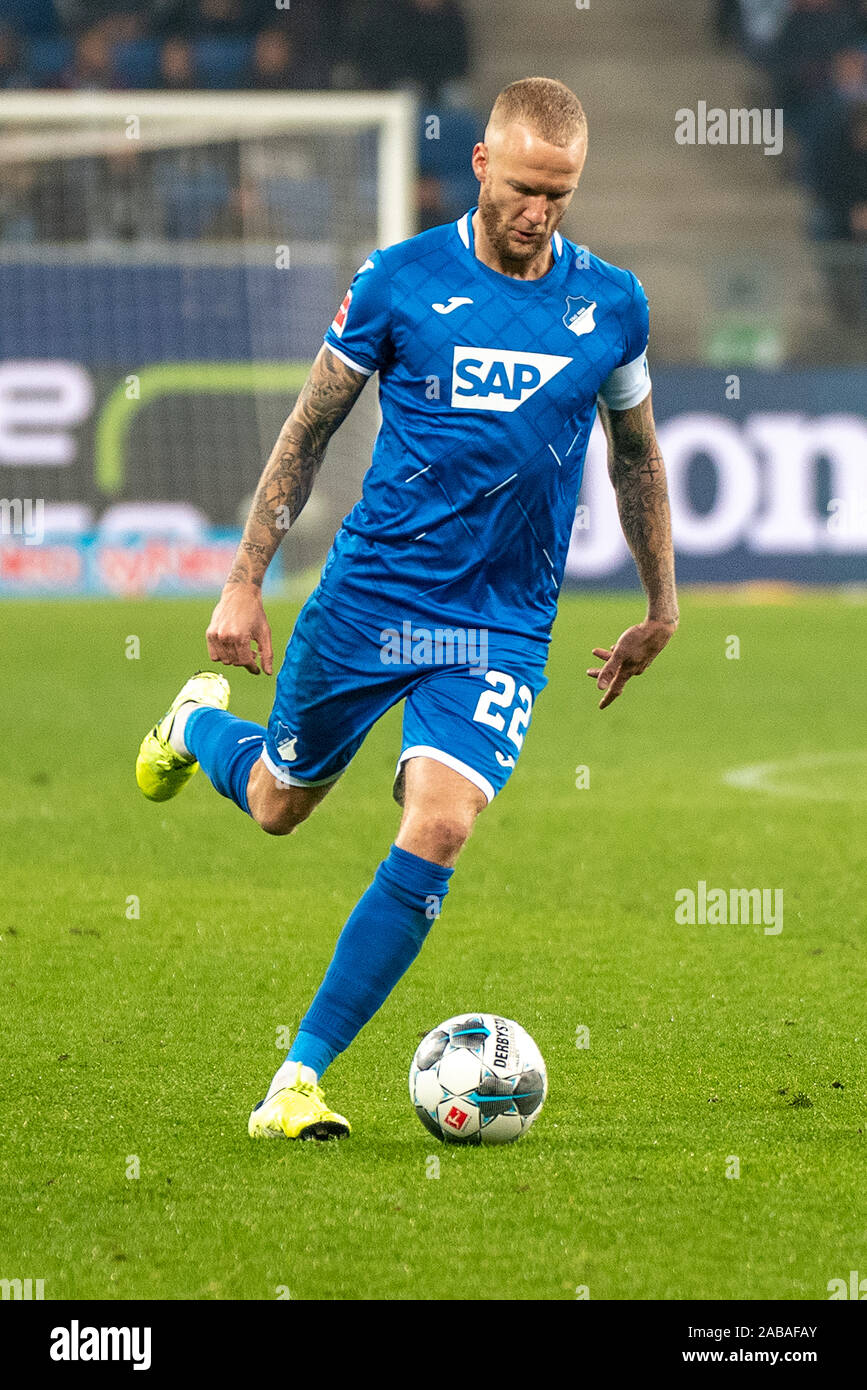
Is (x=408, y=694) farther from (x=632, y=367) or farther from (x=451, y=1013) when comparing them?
(x=451, y=1013)

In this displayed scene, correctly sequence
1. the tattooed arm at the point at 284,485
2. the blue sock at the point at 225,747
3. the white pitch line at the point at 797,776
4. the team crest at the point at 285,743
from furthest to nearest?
1. the white pitch line at the point at 797,776
2. the blue sock at the point at 225,747
3. the team crest at the point at 285,743
4. the tattooed arm at the point at 284,485

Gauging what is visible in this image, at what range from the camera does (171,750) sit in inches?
199

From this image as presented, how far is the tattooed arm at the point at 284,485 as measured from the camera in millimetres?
3879

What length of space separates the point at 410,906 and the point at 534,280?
1.31 metres

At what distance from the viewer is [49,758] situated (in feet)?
29.1

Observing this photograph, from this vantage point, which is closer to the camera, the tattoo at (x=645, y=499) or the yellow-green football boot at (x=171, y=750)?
the tattoo at (x=645, y=499)

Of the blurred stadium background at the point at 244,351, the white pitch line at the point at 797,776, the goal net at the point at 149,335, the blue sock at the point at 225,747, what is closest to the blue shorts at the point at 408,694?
the blue sock at the point at 225,747

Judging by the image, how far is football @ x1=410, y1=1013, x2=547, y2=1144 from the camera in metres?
3.70

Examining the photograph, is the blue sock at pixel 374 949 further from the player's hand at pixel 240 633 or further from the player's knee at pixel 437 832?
the player's hand at pixel 240 633

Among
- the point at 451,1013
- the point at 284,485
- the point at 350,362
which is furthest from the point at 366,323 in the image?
the point at 451,1013

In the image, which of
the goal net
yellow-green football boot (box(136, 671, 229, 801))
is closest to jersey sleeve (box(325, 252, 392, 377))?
yellow-green football boot (box(136, 671, 229, 801))

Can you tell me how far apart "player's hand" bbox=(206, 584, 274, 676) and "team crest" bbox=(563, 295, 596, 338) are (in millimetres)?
856

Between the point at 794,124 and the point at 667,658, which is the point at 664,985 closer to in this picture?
the point at 667,658

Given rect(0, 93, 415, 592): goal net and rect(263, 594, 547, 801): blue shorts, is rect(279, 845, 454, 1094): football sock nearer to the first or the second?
rect(263, 594, 547, 801): blue shorts
